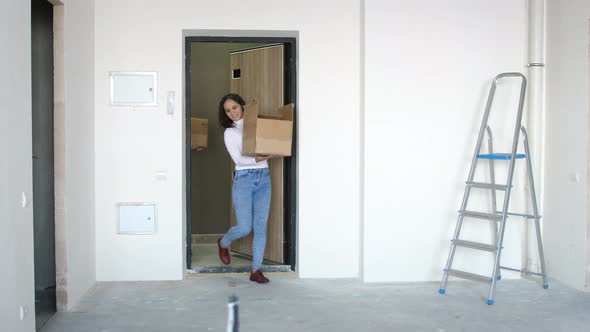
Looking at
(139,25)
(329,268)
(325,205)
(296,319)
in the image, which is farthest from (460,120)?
(139,25)

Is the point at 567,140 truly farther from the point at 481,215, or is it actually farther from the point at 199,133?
the point at 199,133

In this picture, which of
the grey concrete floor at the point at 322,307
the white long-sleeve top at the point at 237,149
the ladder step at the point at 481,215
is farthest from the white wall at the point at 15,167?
the ladder step at the point at 481,215

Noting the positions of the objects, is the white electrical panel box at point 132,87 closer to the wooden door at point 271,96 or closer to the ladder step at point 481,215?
the wooden door at point 271,96

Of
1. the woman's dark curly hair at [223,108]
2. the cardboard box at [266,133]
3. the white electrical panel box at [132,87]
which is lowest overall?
the cardboard box at [266,133]

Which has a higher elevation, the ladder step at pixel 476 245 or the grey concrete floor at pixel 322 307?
the ladder step at pixel 476 245

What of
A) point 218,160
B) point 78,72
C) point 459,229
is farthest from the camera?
point 218,160

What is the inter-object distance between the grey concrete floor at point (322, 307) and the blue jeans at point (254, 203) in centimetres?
30

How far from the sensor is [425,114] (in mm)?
4188

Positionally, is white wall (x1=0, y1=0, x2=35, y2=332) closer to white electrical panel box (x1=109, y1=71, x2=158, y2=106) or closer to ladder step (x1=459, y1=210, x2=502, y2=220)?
white electrical panel box (x1=109, y1=71, x2=158, y2=106)

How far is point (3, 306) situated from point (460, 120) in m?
3.20

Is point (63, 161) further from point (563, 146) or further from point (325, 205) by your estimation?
point (563, 146)

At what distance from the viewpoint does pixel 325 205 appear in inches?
169

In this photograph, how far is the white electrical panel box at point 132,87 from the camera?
4.16 meters

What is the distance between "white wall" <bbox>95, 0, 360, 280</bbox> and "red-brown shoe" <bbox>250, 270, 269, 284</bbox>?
295 millimetres
